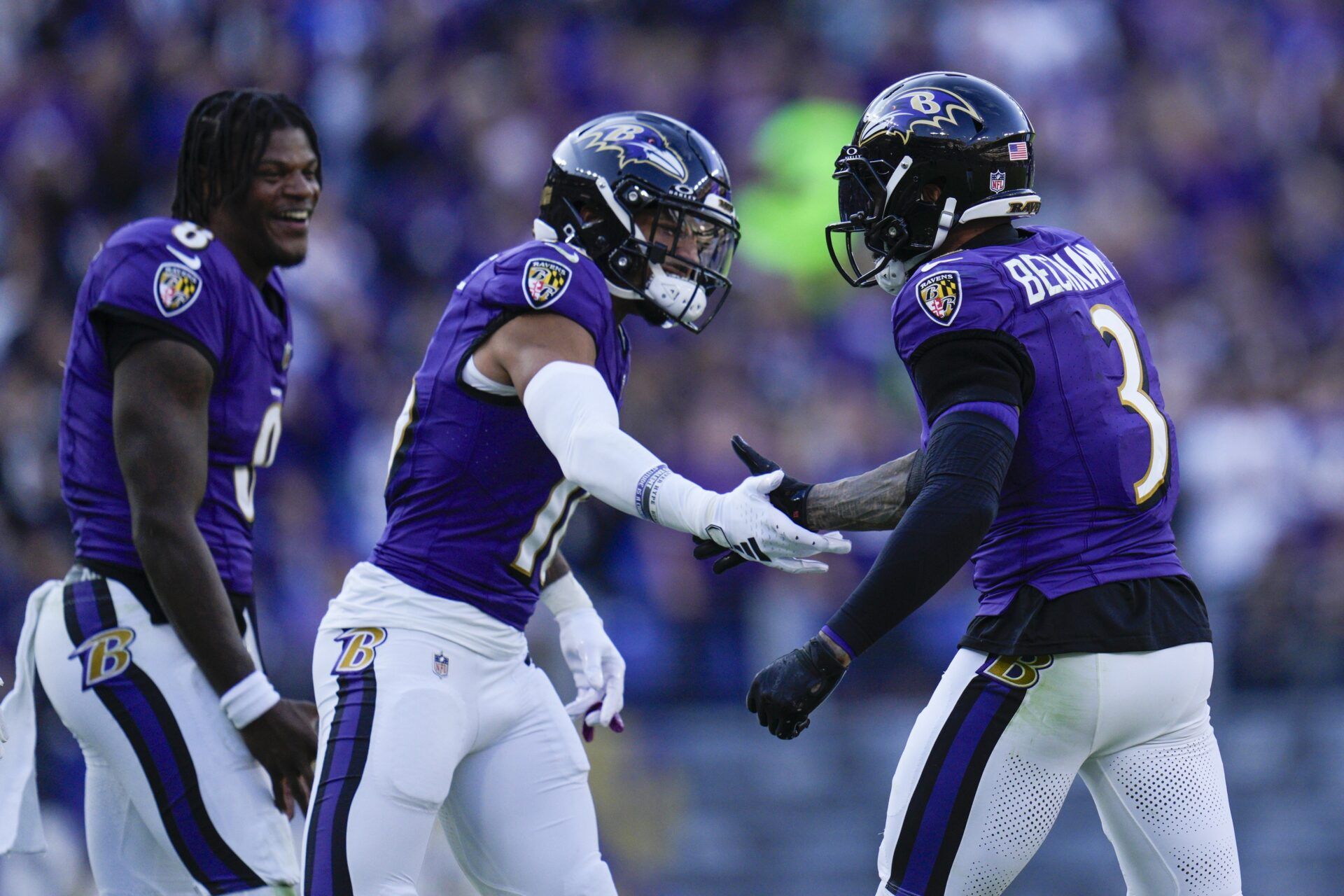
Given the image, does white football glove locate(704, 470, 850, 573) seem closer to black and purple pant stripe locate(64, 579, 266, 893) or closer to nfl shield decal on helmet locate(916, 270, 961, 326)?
nfl shield decal on helmet locate(916, 270, 961, 326)

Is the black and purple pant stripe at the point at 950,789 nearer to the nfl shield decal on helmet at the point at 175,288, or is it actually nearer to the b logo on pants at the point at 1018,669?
the b logo on pants at the point at 1018,669

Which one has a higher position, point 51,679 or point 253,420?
point 253,420

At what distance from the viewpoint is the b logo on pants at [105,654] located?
153 inches

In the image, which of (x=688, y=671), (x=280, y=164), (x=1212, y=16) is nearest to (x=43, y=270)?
(x=688, y=671)

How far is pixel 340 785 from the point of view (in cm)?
356

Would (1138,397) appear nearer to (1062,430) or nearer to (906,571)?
(1062,430)

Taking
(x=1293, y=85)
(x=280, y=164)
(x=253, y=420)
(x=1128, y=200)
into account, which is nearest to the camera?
(x=253, y=420)

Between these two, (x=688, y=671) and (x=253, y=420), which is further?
(x=688, y=671)

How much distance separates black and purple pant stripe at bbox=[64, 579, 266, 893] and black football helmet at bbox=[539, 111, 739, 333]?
1.54 metres

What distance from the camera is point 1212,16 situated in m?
10.9

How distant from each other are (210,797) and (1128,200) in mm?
7512

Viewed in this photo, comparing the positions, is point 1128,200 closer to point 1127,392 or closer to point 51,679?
point 1127,392

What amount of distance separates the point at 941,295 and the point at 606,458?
2.64 feet

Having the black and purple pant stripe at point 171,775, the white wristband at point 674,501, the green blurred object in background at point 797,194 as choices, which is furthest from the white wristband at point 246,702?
the green blurred object in background at point 797,194
